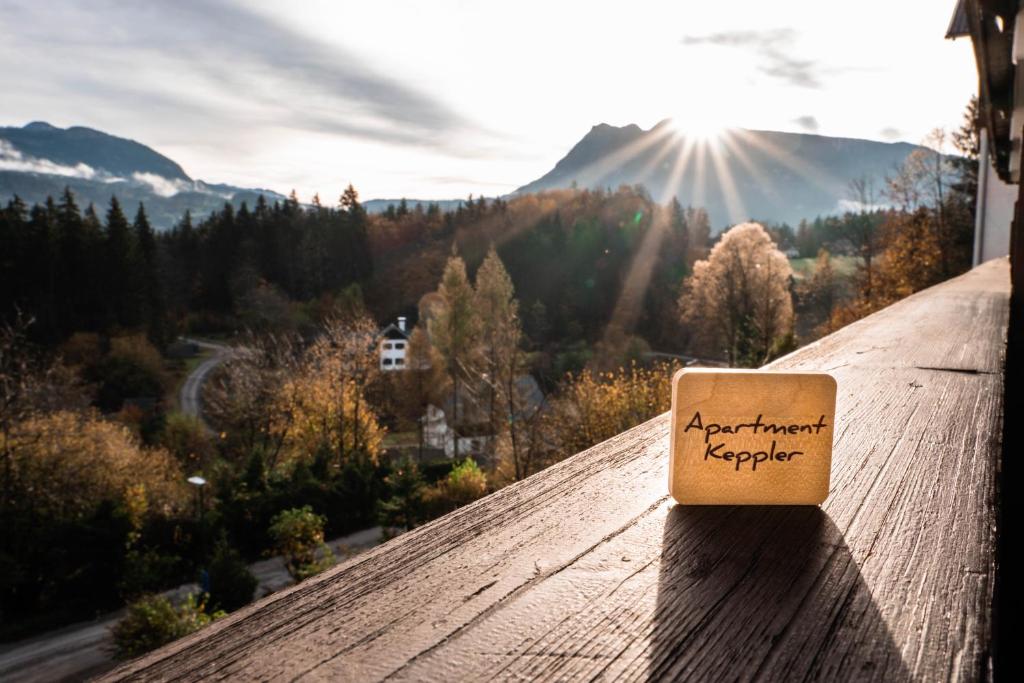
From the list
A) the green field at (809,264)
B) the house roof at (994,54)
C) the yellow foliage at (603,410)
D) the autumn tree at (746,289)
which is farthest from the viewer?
the green field at (809,264)

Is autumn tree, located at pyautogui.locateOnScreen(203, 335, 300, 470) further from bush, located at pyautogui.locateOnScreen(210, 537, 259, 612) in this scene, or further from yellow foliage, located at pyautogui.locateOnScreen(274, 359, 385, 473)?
bush, located at pyautogui.locateOnScreen(210, 537, 259, 612)

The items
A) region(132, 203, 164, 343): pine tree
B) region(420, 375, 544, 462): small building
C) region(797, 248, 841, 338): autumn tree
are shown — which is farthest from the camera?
region(132, 203, 164, 343): pine tree

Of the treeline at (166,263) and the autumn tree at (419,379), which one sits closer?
the autumn tree at (419,379)

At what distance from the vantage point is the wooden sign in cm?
77

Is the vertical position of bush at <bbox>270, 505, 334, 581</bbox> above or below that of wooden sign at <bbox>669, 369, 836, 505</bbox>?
below

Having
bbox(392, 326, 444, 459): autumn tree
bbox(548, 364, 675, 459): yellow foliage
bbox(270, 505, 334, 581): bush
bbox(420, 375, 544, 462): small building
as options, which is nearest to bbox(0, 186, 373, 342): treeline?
bbox(392, 326, 444, 459): autumn tree

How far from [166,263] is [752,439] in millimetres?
65144

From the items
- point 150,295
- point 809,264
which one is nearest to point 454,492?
point 150,295

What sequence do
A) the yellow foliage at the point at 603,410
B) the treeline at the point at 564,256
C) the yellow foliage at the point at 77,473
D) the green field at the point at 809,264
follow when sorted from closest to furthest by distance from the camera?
the yellow foliage at the point at 603,410 → the yellow foliage at the point at 77,473 → the treeline at the point at 564,256 → the green field at the point at 809,264

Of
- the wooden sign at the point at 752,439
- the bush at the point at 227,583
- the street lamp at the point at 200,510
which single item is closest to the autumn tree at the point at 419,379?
the street lamp at the point at 200,510

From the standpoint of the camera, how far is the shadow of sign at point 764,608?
481 mm

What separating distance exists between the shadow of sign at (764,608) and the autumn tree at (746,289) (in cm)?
2937

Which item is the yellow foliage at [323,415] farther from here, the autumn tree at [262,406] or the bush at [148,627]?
the bush at [148,627]

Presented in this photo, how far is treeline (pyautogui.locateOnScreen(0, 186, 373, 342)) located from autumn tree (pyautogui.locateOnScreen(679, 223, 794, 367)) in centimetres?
3451
